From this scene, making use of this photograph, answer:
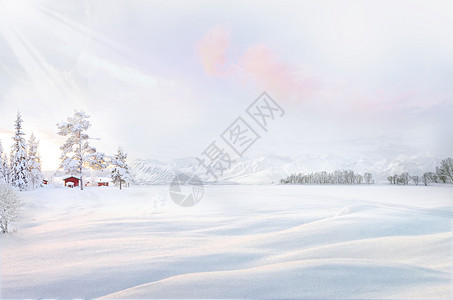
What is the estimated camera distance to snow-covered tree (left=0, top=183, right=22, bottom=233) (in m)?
8.34

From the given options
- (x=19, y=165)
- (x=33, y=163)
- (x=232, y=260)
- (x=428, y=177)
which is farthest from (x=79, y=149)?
(x=428, y=177)

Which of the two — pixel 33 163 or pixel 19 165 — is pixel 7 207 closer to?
pixel 19 165

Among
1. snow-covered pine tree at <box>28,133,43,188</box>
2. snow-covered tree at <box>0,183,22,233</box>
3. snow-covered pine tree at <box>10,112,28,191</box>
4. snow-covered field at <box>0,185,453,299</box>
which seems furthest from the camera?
snow-covered pine tree at <box>28,133,43,188</box>

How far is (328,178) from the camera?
6450cm

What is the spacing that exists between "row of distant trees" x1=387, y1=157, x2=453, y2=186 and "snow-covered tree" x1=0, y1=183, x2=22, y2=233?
1031 inches

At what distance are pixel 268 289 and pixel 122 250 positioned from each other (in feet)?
13.0

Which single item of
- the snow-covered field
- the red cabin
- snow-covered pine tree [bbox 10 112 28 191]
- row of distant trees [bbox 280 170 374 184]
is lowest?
row of distant trees [bbox 280 170 374 184]

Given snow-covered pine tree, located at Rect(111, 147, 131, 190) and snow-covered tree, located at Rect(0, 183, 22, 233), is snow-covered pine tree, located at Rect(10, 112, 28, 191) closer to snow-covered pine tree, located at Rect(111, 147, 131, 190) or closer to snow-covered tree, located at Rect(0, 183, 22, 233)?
snow-covered pine tree, located at Rect(111, 147, 131, 190)

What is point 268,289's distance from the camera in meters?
3.94

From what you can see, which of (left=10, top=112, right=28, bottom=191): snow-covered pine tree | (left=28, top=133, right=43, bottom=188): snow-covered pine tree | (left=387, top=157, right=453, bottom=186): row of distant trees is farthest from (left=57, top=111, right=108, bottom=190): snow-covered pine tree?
(left=387, top=157, right=453, bottom=186): row of distant trees

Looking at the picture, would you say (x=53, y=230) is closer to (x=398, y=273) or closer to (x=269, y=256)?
(x=269, y=256)

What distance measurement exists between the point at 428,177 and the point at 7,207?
4096 cm

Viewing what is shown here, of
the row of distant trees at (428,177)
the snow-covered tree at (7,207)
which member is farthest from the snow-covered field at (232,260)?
the row of distant trees at (428,177)

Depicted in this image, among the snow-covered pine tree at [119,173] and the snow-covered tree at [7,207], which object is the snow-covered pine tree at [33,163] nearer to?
the snow-covered pine tree at [119,173]
